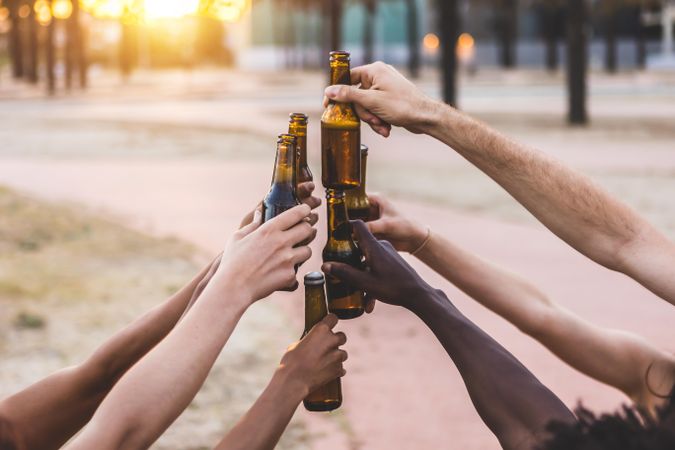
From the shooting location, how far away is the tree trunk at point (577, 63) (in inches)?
752

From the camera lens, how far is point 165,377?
1.81m

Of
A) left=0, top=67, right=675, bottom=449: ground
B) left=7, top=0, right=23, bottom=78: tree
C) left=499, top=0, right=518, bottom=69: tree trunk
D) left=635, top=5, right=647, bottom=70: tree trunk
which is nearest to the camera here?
left=0, top=67, right=675, bottom=449: ground

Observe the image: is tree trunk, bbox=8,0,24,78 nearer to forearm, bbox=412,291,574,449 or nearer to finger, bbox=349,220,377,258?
finger, bbox=349,220,377,258

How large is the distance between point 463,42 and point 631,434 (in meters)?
56.5

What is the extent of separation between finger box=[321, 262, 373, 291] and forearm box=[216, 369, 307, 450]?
0.30 m

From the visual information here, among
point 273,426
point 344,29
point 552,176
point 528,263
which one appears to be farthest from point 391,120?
point 344,29

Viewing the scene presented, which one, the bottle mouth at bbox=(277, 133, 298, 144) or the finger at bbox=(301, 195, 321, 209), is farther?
the finger at bbox=(301, 195, 321, 209)

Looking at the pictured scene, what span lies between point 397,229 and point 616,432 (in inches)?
37.3

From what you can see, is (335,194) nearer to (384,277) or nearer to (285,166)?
(285,166)

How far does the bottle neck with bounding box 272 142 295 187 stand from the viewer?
7.79 ft

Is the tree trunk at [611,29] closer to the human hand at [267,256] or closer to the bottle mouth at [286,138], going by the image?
the bottle mouth at [286,138]

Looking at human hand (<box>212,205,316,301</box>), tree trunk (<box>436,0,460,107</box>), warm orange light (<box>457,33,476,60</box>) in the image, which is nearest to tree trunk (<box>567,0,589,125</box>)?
tree trunk (<box>436,0,460,107</box>)

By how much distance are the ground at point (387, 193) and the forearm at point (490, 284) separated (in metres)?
1.08

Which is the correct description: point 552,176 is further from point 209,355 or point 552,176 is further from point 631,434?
point 209,355
